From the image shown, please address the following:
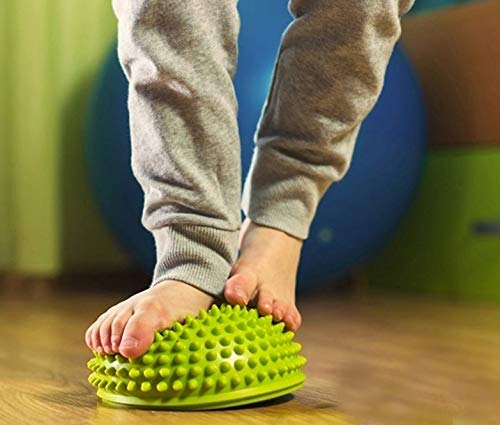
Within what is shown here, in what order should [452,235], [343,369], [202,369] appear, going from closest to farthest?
[202,369]
[343,369]
[452,235]

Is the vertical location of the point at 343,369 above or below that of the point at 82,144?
above

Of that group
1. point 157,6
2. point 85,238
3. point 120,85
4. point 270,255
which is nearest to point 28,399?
point 270,255

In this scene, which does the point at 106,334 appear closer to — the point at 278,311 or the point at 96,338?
the point at 96,338

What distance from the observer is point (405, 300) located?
2189 millimetres

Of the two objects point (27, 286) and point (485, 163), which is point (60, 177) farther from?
point (485, 163)

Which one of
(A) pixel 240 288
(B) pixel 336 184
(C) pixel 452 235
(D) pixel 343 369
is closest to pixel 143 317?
(A) pixel 240 288

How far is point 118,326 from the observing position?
3.10 feet

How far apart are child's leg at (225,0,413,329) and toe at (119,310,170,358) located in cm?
11

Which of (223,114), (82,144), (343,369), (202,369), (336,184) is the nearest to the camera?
(202,369)

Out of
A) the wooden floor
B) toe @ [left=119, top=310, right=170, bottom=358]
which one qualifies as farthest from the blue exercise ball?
toe @ [left=119, top=310, right=170, bottom=358]

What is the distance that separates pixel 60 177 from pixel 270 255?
4.72 feet

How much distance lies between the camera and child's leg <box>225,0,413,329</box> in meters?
1.04

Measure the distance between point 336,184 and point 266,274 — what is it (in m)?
0.92

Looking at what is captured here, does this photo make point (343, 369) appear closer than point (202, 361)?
No
